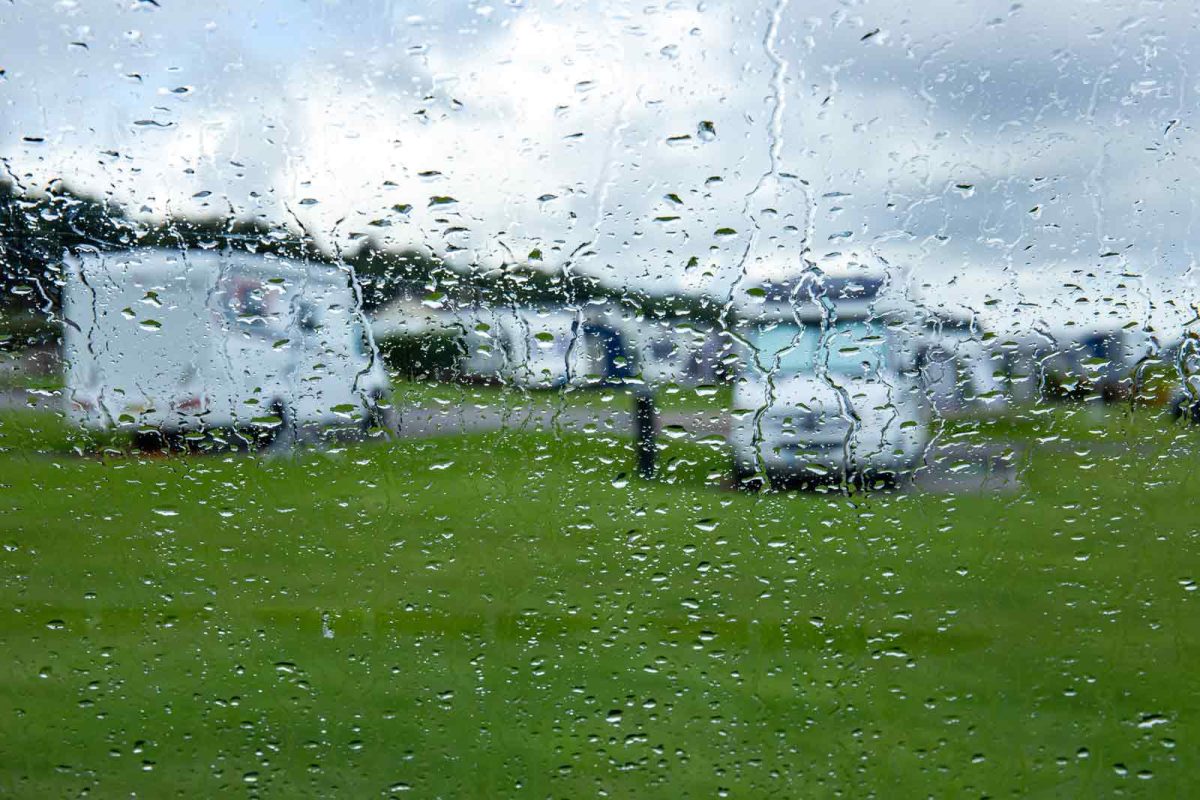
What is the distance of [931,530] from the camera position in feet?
6.95

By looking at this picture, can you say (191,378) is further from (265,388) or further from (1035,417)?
(1035,417)

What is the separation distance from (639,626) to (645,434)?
1.41 feet

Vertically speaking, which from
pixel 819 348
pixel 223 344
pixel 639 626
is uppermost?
pixel 819 348

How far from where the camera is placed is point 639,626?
210 centimetres

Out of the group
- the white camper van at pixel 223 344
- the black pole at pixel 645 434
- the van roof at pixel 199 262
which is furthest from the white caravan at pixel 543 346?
the van roof at pixel 199 262

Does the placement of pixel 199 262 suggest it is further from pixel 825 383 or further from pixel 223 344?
pixel 825 383

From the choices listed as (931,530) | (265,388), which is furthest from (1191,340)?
(265,388)

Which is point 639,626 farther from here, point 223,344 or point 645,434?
point 223,344

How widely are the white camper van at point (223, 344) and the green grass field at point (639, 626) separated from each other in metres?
0.10

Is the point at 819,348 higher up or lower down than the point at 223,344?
higher up

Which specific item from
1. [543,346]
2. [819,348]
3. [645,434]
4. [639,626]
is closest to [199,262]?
[543,346]

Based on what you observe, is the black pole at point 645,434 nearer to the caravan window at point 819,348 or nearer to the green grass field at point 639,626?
the green grass field at point 639,626

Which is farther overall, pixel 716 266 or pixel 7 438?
pixel 7 438

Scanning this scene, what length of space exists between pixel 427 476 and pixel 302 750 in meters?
0.69
